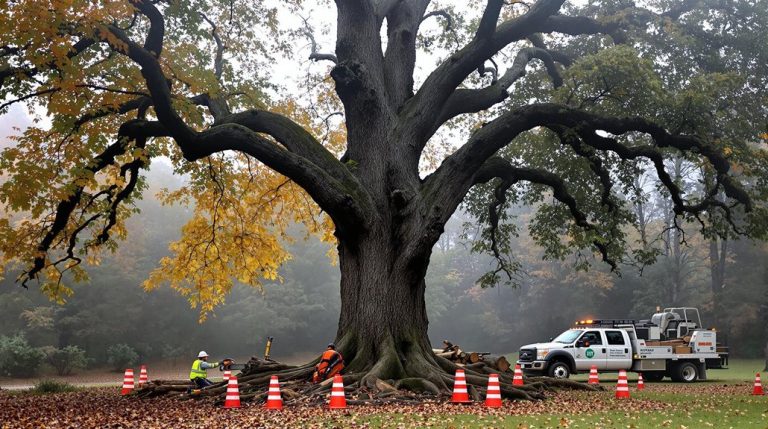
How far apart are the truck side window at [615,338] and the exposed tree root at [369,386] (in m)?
10.2

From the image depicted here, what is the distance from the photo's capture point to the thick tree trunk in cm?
1480

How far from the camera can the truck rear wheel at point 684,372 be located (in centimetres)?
2562

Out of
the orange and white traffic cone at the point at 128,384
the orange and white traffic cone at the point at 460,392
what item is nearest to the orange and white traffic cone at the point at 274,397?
the orange and white traffic cone at the point at 460,392

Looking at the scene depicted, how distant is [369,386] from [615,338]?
1532 centimetres

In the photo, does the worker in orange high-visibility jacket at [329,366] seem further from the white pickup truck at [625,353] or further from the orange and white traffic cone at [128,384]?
the white pickup truck at [625,353]

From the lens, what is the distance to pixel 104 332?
44.2 meters

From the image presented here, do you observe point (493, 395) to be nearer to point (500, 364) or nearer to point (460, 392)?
point (460, 392)

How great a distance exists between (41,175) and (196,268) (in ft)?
37.4

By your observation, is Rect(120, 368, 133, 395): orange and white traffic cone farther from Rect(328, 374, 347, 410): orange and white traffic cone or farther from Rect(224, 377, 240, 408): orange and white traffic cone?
Rect(328, 374, 347, 410): orange and white traffic cone

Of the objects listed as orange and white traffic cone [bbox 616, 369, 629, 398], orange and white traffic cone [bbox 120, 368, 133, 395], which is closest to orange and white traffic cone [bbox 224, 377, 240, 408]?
orange and white traffic cone [bbox 120, 368, 133, 395]

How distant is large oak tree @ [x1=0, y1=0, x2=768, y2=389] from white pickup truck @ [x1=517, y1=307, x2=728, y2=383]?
4911mm

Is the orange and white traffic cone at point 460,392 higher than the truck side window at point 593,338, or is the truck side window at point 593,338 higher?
the truck side window at point 593,338

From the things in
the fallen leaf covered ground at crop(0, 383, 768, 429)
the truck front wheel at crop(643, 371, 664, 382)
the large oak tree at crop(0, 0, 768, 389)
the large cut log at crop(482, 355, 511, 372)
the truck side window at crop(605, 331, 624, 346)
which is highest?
the large oak tree at crop(0, 0, 768, 389)

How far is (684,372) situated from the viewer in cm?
2584
